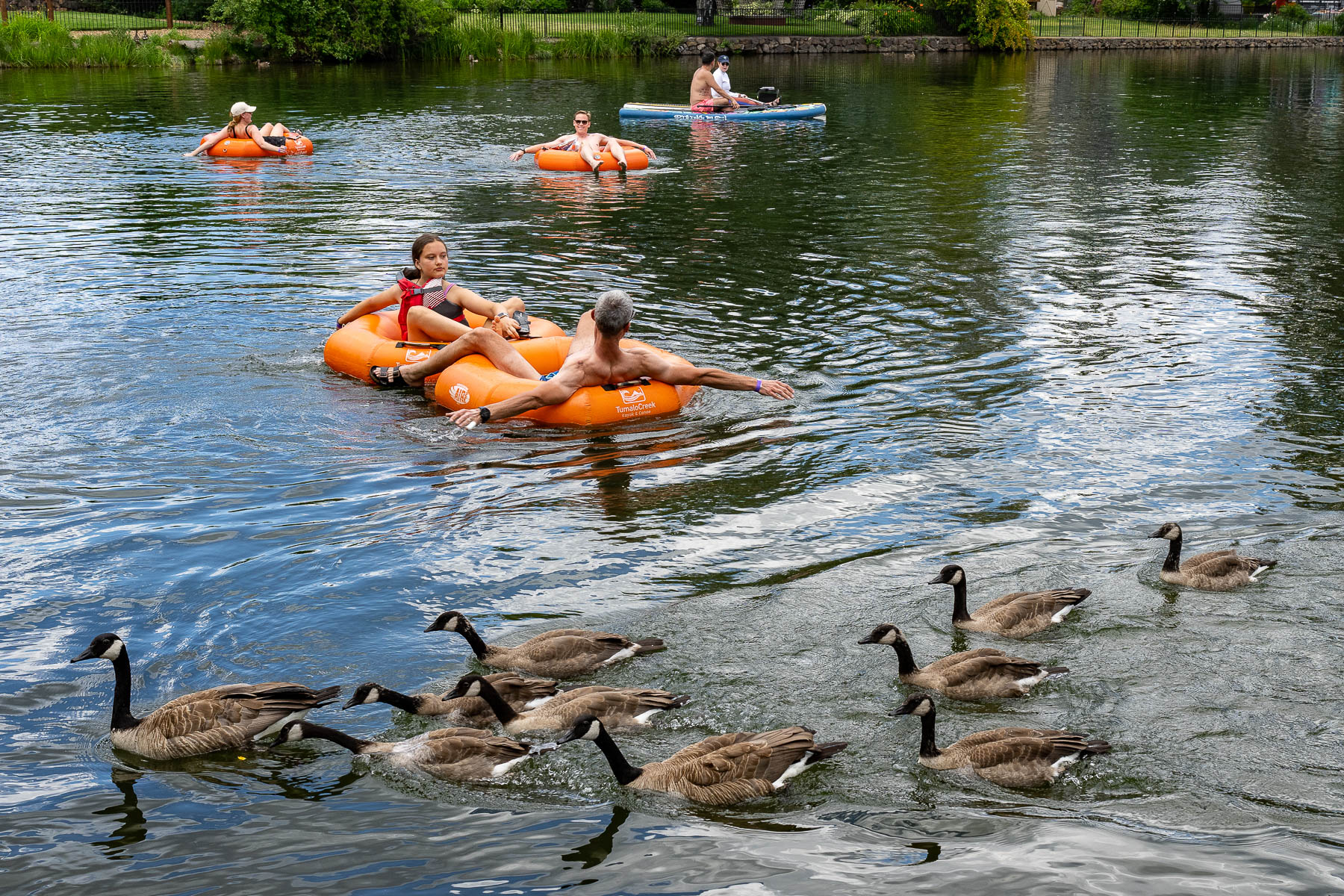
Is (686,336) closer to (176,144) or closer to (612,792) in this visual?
(612,792)

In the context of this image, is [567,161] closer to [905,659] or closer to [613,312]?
[613,312]

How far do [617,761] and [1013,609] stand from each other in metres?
2.58

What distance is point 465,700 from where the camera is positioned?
6.54m

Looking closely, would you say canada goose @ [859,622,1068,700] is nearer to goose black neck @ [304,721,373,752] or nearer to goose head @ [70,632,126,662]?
goose black neck @ [304,721,373,752]

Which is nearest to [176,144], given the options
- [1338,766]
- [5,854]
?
[5,854]

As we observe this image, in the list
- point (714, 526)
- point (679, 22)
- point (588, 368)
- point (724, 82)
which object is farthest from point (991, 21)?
point (714, 526)

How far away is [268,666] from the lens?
7.13 m

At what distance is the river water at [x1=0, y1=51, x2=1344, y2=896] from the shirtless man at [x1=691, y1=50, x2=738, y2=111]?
12.2 metres

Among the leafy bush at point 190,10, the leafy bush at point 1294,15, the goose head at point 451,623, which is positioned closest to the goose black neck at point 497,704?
the goose head at point 451,623

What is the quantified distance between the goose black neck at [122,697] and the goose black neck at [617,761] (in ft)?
7.80

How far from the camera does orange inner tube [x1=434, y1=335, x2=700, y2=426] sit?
11.0m

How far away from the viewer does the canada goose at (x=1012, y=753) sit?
591cm

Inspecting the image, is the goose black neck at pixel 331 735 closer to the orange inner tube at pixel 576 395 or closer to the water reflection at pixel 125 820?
the water reflection at pixel 125 820

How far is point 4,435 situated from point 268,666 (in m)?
4.93
